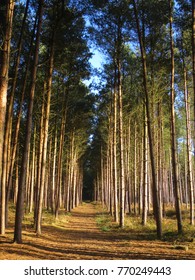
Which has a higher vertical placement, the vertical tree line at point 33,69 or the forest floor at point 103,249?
the vertical tree line at point 33,69

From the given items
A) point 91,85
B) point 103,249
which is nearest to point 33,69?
point 103,249

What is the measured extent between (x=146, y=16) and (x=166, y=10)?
103cm

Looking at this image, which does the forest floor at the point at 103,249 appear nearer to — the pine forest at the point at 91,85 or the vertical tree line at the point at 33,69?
the pine forest at the point at 91,85

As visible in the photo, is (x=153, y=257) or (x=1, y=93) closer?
(x=1, y=93)

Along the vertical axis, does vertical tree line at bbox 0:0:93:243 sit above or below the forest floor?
above

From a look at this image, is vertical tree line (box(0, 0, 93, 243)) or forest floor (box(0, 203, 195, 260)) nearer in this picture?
forest floor (box(0, 203, 195, 260))

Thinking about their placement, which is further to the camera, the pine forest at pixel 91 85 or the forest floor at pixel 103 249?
the pine forest at pixel 91 85

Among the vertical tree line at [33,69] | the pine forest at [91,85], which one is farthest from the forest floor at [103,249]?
the vertical tree line at [33,69]

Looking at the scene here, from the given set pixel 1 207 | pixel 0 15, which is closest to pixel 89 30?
pixel 0 15

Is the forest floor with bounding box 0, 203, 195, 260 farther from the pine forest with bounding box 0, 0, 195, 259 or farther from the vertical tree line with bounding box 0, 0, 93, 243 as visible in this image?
the vertical tree line with bounding box 0, 0, 93, 243

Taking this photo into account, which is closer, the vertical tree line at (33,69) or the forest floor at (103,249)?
the forest floor at (103,249)

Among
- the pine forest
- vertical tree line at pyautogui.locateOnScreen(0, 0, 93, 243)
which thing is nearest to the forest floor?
the pine forest
